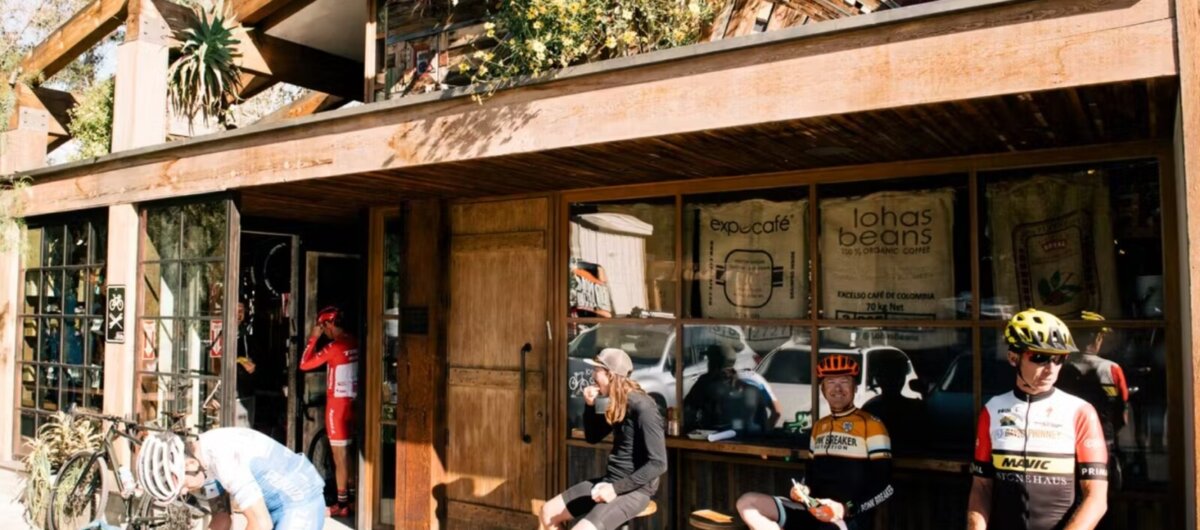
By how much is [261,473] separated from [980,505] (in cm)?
336

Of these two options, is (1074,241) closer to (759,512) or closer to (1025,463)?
(1025,463)

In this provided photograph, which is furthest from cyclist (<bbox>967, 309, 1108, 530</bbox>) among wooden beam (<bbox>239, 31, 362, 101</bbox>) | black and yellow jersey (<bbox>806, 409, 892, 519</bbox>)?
wooden beam (<bbox>239, 31, 362, 101</bbox>)

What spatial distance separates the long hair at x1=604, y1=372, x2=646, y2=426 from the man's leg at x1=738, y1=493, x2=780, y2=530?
35.8 inches

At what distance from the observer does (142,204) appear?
745 cm

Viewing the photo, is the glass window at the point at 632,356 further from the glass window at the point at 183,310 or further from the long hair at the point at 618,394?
the glass window at the point at 183,310

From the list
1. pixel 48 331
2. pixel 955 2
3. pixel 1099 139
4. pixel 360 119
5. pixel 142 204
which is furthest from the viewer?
pixel 48 331

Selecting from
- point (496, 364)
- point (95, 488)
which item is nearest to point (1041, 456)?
point (496, 364)

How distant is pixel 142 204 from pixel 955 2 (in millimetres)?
6630

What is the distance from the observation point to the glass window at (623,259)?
614 cm

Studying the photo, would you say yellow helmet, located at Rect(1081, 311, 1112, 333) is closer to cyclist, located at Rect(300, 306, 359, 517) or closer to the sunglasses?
the sunglasses

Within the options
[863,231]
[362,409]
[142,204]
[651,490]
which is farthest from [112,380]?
[863,231]

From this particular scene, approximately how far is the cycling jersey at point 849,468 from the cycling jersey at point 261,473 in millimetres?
2471

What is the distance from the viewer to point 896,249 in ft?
17.4

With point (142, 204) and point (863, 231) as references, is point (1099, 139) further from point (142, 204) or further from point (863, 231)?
point (142, 204)
